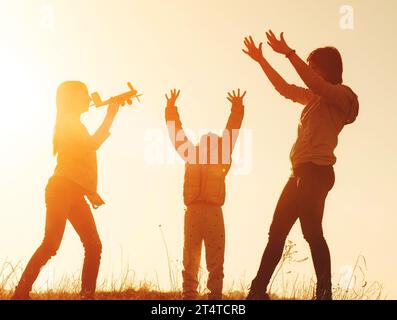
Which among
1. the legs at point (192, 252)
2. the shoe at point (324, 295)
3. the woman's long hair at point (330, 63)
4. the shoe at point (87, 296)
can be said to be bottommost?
the shoe at point (87, 296)

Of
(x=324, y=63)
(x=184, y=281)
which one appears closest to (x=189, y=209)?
(x=184, y=281)

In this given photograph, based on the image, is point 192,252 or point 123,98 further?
point 123,98

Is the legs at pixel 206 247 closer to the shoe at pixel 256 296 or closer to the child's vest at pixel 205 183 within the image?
the child's vest at pixel 205 183

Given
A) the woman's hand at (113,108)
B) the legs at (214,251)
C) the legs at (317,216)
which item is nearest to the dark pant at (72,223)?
the woman's hand at (113,108)

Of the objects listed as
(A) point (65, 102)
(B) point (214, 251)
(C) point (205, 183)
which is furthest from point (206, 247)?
(A) point (65, 102)

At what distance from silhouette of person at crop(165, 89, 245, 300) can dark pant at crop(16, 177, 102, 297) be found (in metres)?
1.23

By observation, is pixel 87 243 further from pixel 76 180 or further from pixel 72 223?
pixel 76 180

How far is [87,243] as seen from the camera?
780 cm

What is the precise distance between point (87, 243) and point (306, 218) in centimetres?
259

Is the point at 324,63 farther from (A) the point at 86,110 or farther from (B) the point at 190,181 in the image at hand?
(A) the point at 86,110

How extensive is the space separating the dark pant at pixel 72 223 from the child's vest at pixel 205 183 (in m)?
1.28

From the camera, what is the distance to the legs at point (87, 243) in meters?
7.79

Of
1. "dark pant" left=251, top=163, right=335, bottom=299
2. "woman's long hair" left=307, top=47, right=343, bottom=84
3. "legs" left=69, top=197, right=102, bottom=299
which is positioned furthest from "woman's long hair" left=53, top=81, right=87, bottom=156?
"woman's long hair" left=307, top=47, right=343, bottom=84

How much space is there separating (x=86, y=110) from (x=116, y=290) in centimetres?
244
